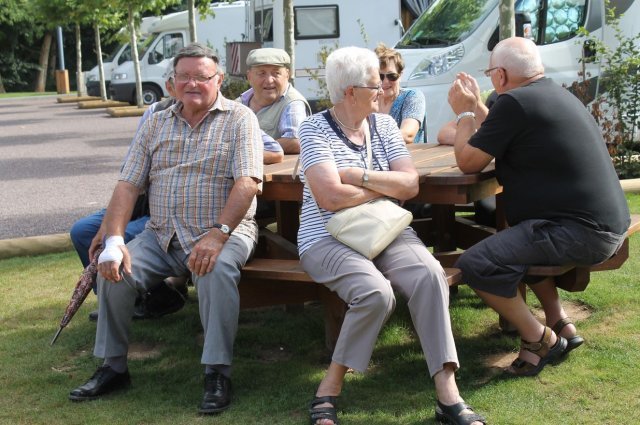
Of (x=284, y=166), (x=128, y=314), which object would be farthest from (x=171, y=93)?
(x=128, y=314)

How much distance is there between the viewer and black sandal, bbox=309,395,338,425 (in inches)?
144

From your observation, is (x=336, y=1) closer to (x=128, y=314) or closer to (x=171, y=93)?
(x=171, y=93)

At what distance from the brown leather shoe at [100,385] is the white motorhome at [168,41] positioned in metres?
17.0

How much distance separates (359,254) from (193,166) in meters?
0.97

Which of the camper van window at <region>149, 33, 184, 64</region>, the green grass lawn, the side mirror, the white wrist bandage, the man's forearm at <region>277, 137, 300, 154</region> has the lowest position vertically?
the green grass lawn

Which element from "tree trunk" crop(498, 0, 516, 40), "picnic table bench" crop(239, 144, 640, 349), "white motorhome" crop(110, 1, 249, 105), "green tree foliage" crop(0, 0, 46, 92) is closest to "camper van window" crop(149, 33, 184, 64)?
"white motorhome" crop(110, 1, 249, 105)

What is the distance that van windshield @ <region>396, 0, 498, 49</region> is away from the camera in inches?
435

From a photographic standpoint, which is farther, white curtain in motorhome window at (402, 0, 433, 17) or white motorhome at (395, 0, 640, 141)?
white curtain in motorhome window at (402, 0, 433, 17)

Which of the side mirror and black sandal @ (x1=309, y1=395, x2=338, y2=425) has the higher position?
the side mirror

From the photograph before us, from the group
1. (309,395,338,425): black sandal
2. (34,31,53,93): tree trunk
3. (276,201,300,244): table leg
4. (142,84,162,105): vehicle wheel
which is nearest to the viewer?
(309,395,338,425): black sandal

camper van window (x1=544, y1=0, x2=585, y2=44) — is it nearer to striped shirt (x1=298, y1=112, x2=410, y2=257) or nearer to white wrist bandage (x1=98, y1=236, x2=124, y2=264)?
striped shirt (x1=298, y1=112, x2=410, y2=257)

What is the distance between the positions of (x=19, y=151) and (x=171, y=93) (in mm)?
11253

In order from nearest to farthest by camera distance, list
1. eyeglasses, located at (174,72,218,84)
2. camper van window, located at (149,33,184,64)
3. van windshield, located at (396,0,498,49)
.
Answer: eyeglasses, located at (174,72,218,84) < van windshield, located at (396,0,498,49) < camper van window, located at (149,33,184,64)

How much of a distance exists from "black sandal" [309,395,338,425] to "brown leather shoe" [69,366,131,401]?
984 mm
